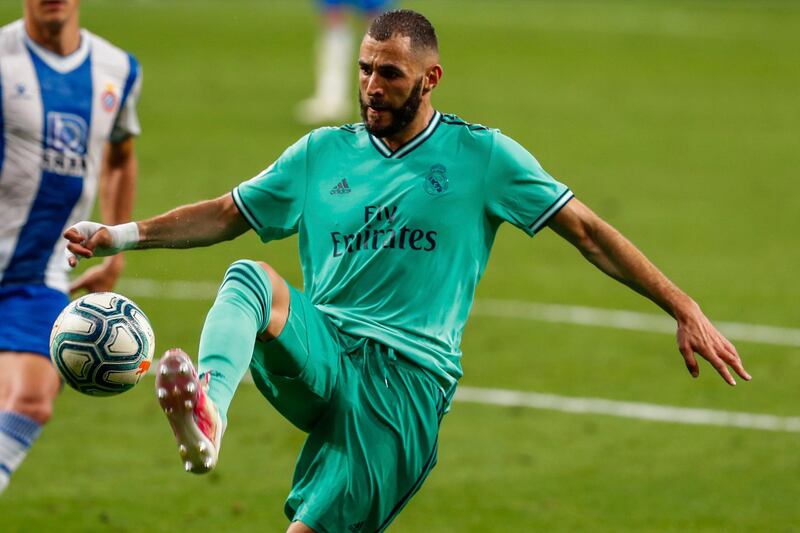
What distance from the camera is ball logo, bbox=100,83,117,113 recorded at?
25.9 ft

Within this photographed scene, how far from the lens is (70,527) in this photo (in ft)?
26.7

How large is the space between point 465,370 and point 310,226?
195 inches

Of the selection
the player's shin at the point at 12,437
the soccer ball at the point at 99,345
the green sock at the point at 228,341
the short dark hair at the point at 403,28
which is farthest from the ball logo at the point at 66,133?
the green sock at the point at 228,341

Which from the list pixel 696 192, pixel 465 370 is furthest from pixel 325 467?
pixel 696 192

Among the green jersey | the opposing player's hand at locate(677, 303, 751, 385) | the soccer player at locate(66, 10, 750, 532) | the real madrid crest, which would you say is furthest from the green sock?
the opposing player's hand at locate(677, 303, 751, 385)

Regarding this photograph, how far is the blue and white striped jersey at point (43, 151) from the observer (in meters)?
7.62

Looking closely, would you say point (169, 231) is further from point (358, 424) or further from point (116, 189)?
Answer: point (116, 189)

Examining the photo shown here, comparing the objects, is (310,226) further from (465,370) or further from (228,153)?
(228,153)

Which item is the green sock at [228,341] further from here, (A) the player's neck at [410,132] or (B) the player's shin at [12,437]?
(B) the player's shin at [12,437]

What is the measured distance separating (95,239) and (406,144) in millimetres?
1333

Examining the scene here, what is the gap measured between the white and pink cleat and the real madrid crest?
1.45 metres

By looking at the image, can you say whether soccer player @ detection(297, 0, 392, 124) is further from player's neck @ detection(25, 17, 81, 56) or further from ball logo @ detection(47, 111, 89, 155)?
ball logo @ detection(47, 111, 89, 155)

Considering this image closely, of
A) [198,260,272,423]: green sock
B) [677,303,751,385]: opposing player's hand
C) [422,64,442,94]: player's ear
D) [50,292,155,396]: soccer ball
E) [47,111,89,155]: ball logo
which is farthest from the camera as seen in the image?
[47,111,89,155]: ball logo

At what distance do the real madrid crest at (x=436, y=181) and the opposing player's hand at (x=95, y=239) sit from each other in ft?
3.95
